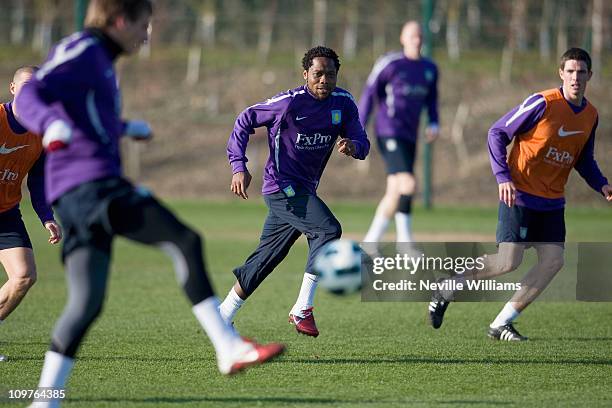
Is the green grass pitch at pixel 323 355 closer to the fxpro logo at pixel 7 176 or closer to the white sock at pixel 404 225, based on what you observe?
the fxpro logo at pixel 7 176

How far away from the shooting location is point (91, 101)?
4898mm

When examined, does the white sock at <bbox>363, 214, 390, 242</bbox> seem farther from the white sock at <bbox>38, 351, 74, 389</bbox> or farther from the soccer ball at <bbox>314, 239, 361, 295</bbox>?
the white sock at <bbox>38, 351, 74, 389</bbox>

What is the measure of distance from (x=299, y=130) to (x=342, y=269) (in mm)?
1548

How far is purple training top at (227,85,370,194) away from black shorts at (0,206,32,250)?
5.34ft

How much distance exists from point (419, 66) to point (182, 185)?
15.3m

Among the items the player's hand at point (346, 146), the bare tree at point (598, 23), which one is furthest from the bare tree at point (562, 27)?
the player's hand at point (346, 146)

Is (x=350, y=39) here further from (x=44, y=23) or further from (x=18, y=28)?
(x=18, y=28)

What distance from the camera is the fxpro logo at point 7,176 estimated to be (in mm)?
6988

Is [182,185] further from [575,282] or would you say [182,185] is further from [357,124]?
[357,124]

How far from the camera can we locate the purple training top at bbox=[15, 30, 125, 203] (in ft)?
15.8

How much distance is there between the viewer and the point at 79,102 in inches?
193

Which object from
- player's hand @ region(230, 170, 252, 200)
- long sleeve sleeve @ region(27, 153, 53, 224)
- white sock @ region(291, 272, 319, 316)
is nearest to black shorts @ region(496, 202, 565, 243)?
white sock @ region(291, 272, 319, 316)

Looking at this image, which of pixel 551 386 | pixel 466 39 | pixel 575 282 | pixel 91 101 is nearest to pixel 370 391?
pixel 551 386

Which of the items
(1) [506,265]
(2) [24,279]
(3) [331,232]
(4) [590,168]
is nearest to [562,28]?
(4) [590,168]
